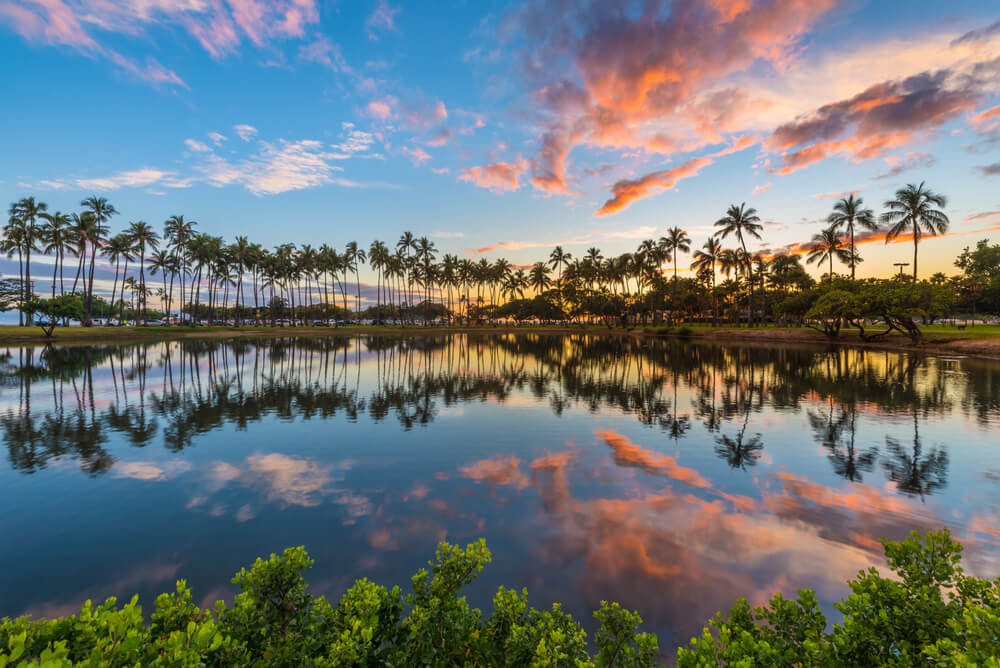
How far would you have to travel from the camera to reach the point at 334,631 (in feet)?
10.7

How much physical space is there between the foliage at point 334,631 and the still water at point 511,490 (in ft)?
8.18

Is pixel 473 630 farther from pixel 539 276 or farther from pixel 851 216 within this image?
pixel 539 276

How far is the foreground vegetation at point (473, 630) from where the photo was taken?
9.14 ft

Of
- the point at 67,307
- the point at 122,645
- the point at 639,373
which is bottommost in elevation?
the point at 639,373

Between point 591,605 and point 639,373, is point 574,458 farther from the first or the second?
point 639,373

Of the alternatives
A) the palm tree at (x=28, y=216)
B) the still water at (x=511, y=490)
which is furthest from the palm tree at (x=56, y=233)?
the still water at (x=511, y=490)

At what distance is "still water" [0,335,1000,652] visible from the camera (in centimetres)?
639

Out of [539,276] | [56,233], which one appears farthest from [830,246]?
[56,233]

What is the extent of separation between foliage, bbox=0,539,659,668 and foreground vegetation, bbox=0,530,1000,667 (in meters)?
0.01

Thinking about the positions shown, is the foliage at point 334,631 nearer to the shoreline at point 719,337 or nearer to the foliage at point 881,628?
the foliage at point 881,628

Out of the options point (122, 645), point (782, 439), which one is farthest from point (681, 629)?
point (782, 439)

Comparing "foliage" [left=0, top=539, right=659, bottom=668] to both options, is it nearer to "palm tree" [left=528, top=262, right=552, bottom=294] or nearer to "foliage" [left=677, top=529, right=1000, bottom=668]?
"foliage" [left=677, top=529, right=1000, bottom=668]

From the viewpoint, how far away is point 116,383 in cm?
2420

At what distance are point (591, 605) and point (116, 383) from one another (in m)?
31.3
